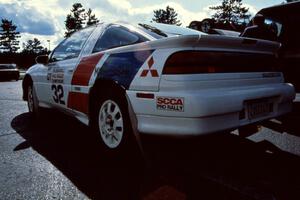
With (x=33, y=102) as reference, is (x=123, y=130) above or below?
above

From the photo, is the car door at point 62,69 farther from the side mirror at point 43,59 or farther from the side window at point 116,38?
the side window at point 116,38

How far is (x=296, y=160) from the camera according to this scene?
3008mm

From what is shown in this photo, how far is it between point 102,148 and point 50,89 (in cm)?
167

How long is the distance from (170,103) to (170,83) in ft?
0.52

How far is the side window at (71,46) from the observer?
4027 millimetres

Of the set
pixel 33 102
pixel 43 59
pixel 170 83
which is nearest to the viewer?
pixel 170 83

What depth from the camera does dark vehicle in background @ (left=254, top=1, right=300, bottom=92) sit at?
17.4 feet

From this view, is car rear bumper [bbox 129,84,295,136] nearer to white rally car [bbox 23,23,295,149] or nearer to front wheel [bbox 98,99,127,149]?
white rally car [bbox 23,23,295,149]

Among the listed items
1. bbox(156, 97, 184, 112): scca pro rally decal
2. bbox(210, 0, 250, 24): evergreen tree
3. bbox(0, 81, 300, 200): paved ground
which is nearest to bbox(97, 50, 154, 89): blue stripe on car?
bbox(156, 97, 184, 112): scca pro rally decal

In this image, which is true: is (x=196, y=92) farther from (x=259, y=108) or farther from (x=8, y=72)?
(x=8, y=72)

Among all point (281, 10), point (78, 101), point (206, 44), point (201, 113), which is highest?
point (281, 10)

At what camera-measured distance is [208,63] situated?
8.48 ft

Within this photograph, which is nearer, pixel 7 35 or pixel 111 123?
pixel 111 123

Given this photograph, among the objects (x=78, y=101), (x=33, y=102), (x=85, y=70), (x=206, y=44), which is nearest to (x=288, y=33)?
(x=206, y=44)
